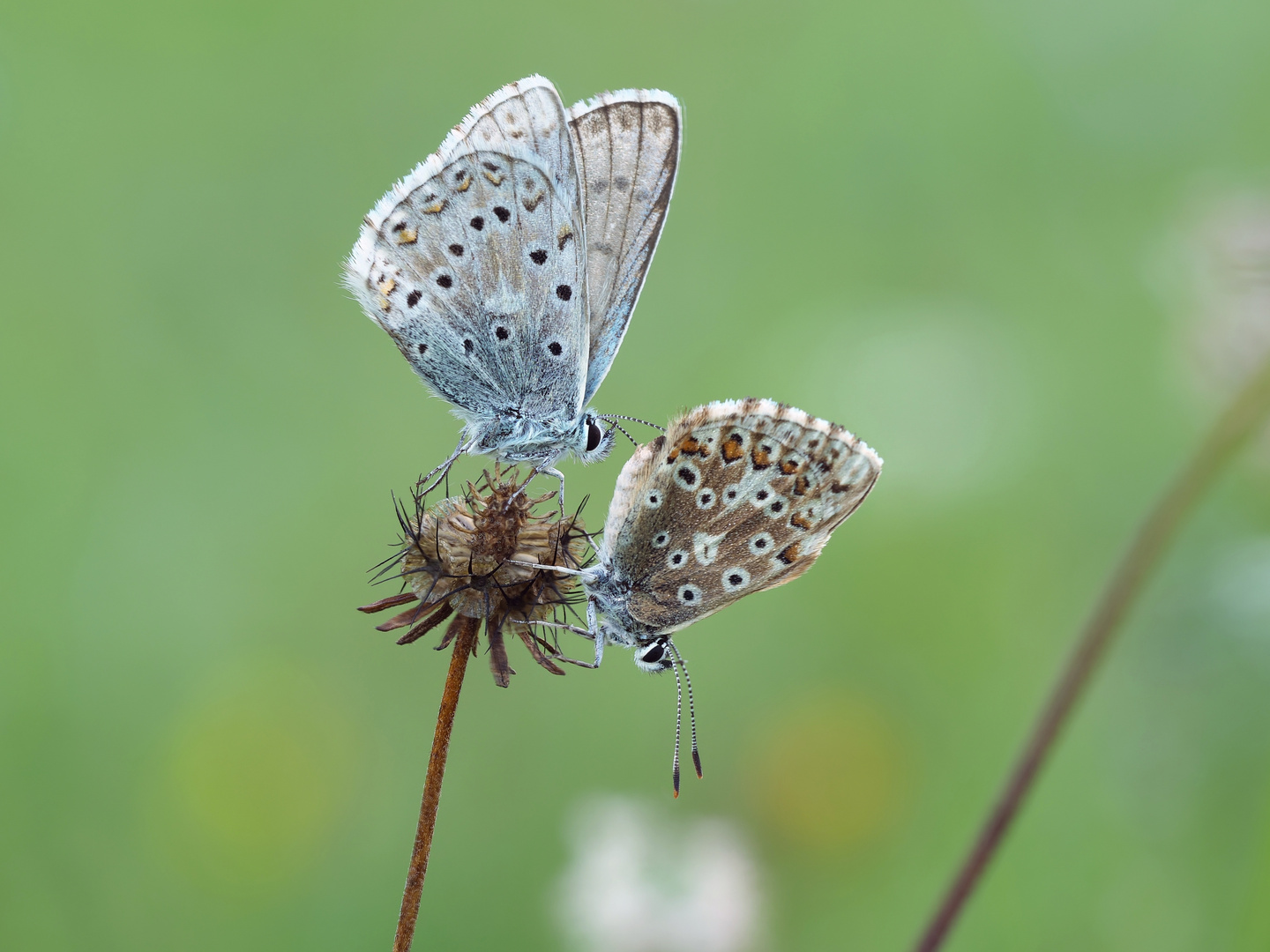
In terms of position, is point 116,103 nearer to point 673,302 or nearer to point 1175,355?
point 673,302

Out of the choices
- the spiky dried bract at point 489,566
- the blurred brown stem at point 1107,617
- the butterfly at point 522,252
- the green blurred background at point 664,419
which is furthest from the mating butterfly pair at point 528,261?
the green blurred background at point 664,419

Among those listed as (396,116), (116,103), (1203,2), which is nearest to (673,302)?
(396,116)

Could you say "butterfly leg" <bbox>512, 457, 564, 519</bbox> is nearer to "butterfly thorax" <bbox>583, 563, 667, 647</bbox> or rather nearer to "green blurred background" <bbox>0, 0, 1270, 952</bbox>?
"butterfly thorax" <bbox>583, 563, 667, 647</bbox>

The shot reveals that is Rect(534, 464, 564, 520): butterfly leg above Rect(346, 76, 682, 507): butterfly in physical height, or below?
below

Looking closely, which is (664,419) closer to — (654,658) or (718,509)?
(654,658)

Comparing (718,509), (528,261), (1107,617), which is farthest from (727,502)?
(528,261)

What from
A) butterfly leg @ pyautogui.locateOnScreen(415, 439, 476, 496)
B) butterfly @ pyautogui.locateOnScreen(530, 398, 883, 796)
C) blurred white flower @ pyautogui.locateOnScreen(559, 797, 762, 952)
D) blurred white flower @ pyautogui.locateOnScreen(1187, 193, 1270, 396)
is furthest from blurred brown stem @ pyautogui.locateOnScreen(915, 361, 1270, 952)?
blurred white flower @ pyautogui.locateOnScreen(559, 797, 762, 952)
